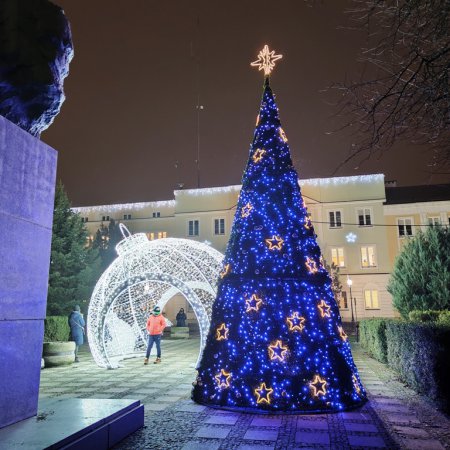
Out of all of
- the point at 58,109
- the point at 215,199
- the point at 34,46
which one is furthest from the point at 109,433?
the point at 215,199

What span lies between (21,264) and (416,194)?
3720 centimetres

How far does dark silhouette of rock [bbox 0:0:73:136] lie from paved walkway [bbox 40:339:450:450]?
465 cm

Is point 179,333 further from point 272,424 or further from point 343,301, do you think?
point 272,424

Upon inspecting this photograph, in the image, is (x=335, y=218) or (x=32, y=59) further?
(x=335, y=218)

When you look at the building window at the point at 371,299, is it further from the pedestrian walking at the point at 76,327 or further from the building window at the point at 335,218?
the pedestrian walking at the point at 76,327

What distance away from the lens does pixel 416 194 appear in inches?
1433

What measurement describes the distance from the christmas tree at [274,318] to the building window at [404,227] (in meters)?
29.6

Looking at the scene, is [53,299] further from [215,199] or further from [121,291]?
[215,199]

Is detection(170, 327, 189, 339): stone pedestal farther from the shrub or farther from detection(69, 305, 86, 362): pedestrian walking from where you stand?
the shrub

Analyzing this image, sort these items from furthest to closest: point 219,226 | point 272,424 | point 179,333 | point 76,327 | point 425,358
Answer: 1. point 219,226
2. point 179,333
3. point 76,327
4. point 425,358
5. point 272,424

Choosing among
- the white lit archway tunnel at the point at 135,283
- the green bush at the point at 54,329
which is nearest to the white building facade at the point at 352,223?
the green bush at the point at 54,329

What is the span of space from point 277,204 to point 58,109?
4.27 m

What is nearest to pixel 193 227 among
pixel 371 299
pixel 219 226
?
pixel 219 226

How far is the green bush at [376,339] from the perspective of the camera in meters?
13.1
